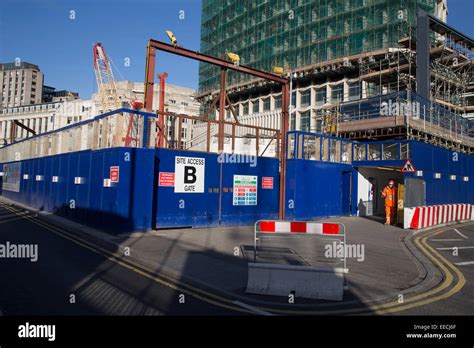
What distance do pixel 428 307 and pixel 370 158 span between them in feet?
56.6

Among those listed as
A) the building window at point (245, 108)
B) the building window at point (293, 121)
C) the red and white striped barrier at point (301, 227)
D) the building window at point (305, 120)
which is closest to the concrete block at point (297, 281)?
the red and white striped barrier at point (301, 227)

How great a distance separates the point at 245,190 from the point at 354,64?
34.4 metres

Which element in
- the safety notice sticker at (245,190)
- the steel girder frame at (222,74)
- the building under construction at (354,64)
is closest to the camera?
the steel girder frame at (222,74)

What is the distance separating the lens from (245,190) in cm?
1617

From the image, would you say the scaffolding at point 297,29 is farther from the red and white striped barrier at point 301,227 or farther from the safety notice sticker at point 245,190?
the red and white striped barrier at point 301,227

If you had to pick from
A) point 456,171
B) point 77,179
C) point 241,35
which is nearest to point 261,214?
point 77,179

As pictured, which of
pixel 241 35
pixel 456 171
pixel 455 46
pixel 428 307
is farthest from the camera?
pixel 241 35

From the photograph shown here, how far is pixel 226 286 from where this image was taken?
6.80m

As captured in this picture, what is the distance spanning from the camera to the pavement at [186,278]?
5734 mm

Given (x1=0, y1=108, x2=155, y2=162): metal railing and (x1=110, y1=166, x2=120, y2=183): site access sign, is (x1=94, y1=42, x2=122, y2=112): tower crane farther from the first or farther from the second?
(x1=110, y1=166, x2=120, y2=183): site access sign

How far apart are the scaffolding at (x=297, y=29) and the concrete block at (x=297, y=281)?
1572 inches

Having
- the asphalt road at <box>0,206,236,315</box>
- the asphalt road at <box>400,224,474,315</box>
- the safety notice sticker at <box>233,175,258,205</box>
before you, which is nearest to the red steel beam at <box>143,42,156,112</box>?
the safety notice sticker at <box>233,175,258,205</box>

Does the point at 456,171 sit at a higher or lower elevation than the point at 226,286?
higher

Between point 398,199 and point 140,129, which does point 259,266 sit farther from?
point 398,199
